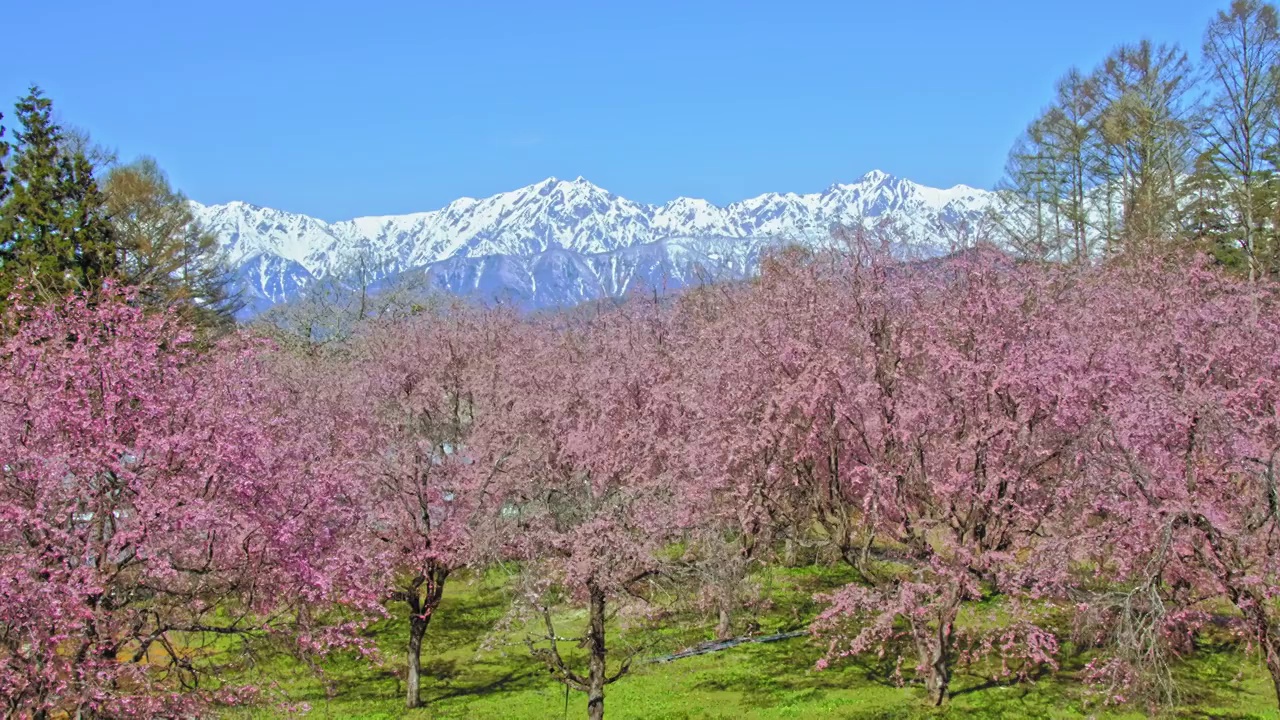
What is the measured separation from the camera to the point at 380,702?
2322 centimetres

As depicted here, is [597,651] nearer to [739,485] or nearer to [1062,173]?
[739,485]

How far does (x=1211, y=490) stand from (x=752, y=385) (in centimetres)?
840

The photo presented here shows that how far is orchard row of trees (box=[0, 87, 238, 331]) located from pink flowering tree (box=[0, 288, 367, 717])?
16339 millimetres

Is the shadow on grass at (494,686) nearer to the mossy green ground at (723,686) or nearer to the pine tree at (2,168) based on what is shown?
the mossy green ground at (723,686)

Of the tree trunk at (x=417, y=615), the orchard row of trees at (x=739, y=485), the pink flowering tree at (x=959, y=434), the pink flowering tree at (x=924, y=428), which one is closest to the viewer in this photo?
the orchard row of trees at (x=739, y=485)

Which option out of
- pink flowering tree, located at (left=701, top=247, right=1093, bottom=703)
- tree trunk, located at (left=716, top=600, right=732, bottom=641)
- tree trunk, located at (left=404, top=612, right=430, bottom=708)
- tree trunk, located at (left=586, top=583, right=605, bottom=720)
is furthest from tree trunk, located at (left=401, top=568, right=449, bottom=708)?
pink flowering tree, located at (left=701, top=247, right=1093, bottom=703)

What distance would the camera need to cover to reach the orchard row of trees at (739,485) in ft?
41.7

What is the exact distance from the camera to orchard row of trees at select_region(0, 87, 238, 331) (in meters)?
36.0

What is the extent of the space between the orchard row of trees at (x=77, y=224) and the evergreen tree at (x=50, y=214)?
38 millimetres

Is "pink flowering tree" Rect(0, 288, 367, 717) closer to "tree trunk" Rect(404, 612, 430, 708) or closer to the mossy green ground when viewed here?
the mossy green ground

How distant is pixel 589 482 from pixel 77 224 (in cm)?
2781

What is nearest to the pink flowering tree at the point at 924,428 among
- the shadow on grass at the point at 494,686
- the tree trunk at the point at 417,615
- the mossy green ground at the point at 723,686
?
the mossy green ground at the point at 723,686

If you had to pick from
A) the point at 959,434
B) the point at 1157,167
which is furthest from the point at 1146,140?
the point at 959,434

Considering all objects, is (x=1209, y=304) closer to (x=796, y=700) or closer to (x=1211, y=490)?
(x=1211, y=490)
